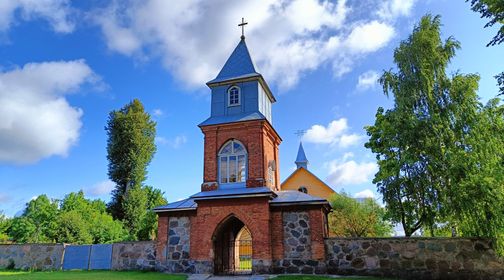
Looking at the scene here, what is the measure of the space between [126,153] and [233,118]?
21249mm

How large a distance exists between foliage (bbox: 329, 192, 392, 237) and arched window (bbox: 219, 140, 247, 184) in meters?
12.0

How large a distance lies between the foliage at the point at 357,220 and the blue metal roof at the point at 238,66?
13176 mm

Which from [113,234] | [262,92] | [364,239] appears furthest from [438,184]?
[113,234]

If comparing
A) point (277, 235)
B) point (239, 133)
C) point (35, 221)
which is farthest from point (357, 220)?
point (35, 221)

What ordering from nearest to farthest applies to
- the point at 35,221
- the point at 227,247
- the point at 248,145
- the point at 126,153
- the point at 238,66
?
the point at 248,145
the point at 227,247
the point at 238,66
the point at 35,221
the point at 126,153

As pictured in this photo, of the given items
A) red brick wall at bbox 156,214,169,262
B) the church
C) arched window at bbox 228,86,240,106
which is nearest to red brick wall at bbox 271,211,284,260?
the church

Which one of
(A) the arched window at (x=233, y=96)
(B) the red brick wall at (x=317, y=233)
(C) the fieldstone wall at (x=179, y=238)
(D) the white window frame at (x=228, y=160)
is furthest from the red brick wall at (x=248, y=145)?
(B) the red brick wall at (x=317, y=233)

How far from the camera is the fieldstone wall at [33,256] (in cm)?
1817

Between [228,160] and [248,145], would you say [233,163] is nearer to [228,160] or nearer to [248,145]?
[228,160]

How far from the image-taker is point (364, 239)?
48.0 feet

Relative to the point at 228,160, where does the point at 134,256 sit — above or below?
below

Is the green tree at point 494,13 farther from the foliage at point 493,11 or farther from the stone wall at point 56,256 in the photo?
the stone wall at point 56,256

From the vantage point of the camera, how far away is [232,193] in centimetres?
1570

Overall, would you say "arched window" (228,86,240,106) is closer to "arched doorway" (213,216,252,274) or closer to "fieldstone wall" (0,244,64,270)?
"arched doorway" (213,216,252,274)
